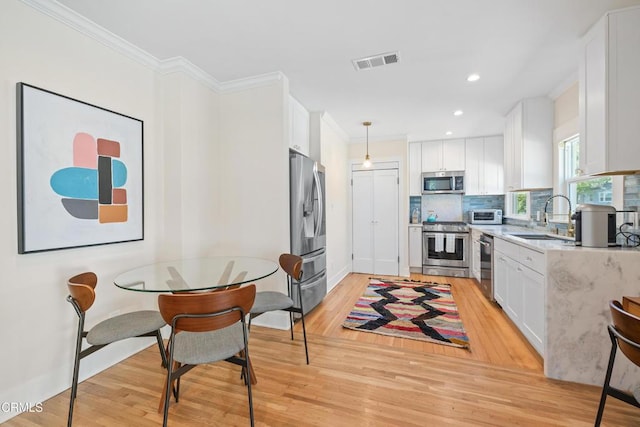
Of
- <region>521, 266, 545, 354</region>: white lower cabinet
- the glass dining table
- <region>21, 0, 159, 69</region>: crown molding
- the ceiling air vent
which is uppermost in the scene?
the ceiling air vent

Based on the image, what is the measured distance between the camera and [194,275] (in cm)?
201

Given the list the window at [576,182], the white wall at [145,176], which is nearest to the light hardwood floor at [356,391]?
the white wall at [145,176]

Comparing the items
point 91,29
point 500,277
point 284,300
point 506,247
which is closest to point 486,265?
point 500,277

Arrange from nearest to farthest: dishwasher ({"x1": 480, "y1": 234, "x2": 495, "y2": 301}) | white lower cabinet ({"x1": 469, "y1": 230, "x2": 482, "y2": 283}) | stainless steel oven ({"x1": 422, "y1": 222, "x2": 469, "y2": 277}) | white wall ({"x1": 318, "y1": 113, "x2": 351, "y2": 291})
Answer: dishwasher ({"x1": 480, "y1": 234, "x2": 495, "y2": 301}) → white wall ({"x1": 318, "y1": 113, "x2": 351, "y2": 291}) → white lower cabinet ({"x1": 469, "y1": 230, "x2": 482, "y2": 283}) → stainless steel oven ({"x1": 422, "y1": 222, "x2": 469, "y2": 277})

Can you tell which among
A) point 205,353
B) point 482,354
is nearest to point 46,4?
point 205,353

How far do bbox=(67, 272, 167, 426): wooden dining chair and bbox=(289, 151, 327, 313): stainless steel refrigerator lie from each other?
1.49 metres

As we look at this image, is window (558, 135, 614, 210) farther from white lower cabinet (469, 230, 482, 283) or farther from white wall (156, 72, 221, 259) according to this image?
white wall (156, 72, 221, 259)

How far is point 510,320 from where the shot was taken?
10.5 ft

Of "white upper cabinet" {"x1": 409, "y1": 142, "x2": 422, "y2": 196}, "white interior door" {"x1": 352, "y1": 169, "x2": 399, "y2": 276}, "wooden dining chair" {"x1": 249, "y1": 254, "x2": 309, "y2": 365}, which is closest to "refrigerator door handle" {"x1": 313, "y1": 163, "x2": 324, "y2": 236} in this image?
"wooden dining chair" {"x1": 249, "y1": 254, "x2": 309, "y2": 365}

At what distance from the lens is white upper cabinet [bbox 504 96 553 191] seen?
11.5 feet

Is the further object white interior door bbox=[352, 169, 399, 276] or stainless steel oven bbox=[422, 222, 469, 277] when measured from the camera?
white interior door bbox=[352, 169, 399, 276]

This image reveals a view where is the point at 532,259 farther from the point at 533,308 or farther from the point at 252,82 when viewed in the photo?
the point at 252,82

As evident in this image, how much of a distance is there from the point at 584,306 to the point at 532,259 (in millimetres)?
530

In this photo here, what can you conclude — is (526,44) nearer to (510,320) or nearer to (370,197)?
(510,320)
